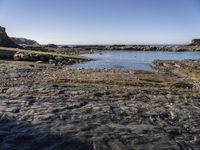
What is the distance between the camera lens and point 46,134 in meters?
12.9

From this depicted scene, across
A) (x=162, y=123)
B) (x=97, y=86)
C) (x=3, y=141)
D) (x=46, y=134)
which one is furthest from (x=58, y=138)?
(x=97, y=86)

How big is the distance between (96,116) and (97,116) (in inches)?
1.8

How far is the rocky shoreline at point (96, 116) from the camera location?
1223cm

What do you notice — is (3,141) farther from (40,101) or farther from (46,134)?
(40,101)

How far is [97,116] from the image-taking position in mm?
A: 15500

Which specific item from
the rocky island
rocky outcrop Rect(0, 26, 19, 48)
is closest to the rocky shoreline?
the rocky island

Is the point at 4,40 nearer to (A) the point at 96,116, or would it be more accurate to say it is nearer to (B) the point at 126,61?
(B) the point at 126,61

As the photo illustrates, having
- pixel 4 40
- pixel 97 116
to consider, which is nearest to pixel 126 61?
pixel 4 40

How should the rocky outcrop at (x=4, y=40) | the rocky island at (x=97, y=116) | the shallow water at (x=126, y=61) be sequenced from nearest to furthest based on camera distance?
the rocky island at (x=97, y=116)
the shallow water at (x=126, y=61)
the rocky outcrop at (x=4, y=40)

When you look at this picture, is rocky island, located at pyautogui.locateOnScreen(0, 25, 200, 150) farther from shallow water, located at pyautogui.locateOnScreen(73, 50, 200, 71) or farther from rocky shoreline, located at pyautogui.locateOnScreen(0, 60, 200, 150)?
shallow water, located at pyautogui.locateOnScreen(73, 50, 200, 71)

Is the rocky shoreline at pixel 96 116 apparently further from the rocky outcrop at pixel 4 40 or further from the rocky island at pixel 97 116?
the rocky outcrop at pixel 4 40

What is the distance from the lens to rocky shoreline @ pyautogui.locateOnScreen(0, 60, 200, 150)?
481 inches

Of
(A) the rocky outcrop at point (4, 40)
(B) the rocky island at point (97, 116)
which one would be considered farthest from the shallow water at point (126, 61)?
(B) the rocky island at point (97, 116)

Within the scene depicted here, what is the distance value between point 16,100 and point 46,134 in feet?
19.7
